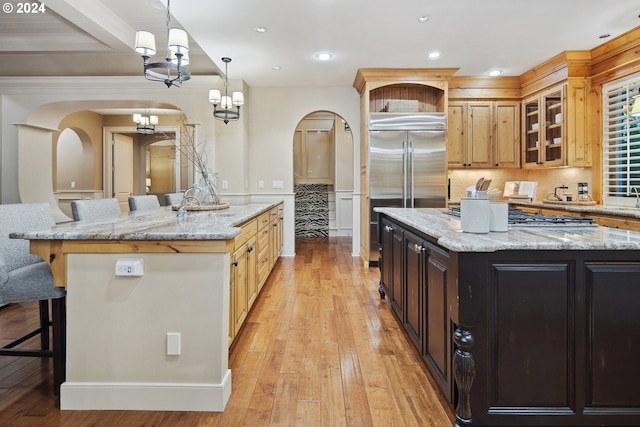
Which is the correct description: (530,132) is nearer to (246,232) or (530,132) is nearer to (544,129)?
(544,129)

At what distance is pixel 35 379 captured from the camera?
2.06m

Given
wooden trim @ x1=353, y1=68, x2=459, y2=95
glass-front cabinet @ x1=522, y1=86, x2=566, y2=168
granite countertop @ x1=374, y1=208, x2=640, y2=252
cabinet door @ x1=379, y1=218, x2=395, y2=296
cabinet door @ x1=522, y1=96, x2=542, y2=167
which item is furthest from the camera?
cabinet door @ x1=522, y1=96, x2=542, y2=167

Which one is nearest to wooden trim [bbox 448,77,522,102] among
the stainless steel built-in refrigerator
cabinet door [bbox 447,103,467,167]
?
cabinet door [bbox 447,103,467,167]

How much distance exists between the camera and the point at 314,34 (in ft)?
12.5

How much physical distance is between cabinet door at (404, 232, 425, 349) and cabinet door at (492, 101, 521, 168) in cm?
364

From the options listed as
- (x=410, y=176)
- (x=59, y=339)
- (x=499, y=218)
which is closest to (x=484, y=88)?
(x=410, y=176)

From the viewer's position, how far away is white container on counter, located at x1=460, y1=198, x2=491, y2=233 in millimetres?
1690

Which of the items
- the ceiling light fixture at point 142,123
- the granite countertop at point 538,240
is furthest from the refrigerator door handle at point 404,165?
the ceiling light fixture at point 142,123

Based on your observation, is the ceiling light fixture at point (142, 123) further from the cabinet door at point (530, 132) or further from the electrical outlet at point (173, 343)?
the cabinet door at point (530, 132)

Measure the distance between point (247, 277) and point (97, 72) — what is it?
4296 mm

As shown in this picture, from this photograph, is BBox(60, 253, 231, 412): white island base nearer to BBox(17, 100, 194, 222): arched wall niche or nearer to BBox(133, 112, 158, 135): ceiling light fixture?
BBox(17, 100, 194, 222): arched wall niche

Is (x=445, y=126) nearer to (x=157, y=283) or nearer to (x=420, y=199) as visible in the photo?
(x=420, y=199)

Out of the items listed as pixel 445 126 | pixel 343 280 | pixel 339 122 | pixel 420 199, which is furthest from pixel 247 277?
pixel 339 122

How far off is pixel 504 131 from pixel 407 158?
1.64 meters
